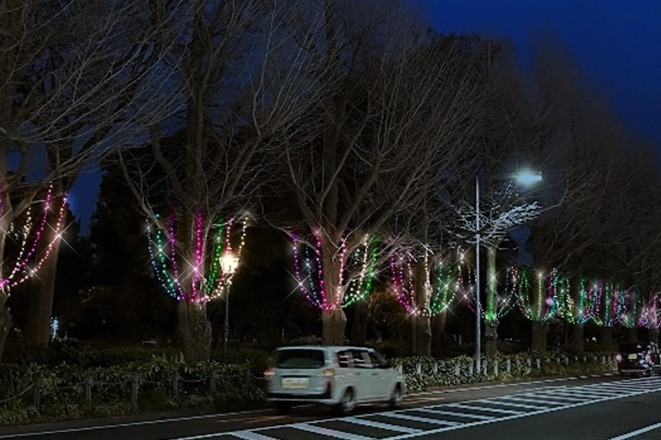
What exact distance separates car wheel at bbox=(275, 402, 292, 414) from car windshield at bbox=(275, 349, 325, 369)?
2.78 feet

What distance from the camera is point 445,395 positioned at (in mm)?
26578

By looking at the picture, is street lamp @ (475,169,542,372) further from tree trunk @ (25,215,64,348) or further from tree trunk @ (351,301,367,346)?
tree trunk @ (25,215,64,348)

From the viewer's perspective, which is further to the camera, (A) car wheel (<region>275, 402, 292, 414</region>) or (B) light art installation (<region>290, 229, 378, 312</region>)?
(B) light art installation (<region>290, 229, 378, 312</region>)

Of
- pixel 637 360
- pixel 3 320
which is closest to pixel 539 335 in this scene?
pixel 637 360

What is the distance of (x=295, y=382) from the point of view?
19.1 metres

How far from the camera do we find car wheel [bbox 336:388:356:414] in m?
19.2

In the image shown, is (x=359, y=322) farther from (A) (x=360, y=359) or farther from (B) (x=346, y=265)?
(A) (x=360, y=359)

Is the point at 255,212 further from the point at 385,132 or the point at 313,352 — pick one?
the point at 313,352

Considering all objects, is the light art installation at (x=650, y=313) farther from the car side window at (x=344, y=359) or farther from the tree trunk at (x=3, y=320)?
the tree trunk at (x=3, y=320)

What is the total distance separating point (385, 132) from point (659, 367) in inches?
860

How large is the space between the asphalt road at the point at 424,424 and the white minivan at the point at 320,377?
397 mm

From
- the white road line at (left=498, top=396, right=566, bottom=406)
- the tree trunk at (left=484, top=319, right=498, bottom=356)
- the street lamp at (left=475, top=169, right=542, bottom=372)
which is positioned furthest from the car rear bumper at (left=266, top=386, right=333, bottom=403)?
the tree trunk at (left=484, top=319, right=498, bottom=356)

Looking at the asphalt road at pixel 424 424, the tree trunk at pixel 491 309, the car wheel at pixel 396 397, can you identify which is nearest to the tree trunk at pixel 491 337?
the tree trunk at pixel 491 309

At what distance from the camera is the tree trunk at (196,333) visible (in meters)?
Result: 23.8
